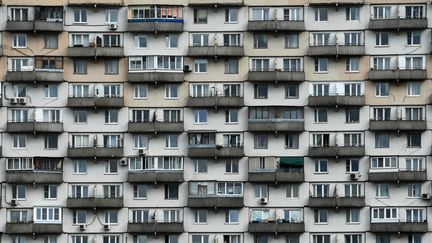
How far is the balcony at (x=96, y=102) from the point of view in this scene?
13300 cm

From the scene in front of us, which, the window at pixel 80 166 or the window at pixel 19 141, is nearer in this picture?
the window at pixel 80 166

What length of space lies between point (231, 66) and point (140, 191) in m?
12.7

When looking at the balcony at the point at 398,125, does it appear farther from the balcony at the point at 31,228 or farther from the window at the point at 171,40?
the balcony at the point at 31,228

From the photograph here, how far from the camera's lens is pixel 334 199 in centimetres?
13225

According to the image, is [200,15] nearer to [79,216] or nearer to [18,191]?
[79,216]

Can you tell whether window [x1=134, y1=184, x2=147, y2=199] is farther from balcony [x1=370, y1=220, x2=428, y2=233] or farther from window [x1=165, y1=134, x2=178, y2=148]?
balcony [x1=370, y1=220, x2=428, y2=233]

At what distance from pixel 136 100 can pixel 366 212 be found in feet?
68.7

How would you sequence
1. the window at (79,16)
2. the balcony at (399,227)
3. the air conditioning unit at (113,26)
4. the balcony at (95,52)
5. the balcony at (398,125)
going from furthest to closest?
1. the window at (79,16)
2. the air conditioning unit at (113,26)
3. the balcony at (95,52)
4. the balcony at (398,125)
5. the balcony at (399,227)

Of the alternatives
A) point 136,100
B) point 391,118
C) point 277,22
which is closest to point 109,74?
point 136,100

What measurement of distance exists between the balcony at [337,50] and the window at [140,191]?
687 inches

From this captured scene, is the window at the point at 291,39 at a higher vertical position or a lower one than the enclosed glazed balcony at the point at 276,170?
higher

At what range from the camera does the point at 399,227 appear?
433 ft

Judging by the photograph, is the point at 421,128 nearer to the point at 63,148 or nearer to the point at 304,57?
the point at 304,57

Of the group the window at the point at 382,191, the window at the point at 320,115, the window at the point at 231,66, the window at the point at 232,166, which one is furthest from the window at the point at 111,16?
the window at the point at 382,191
